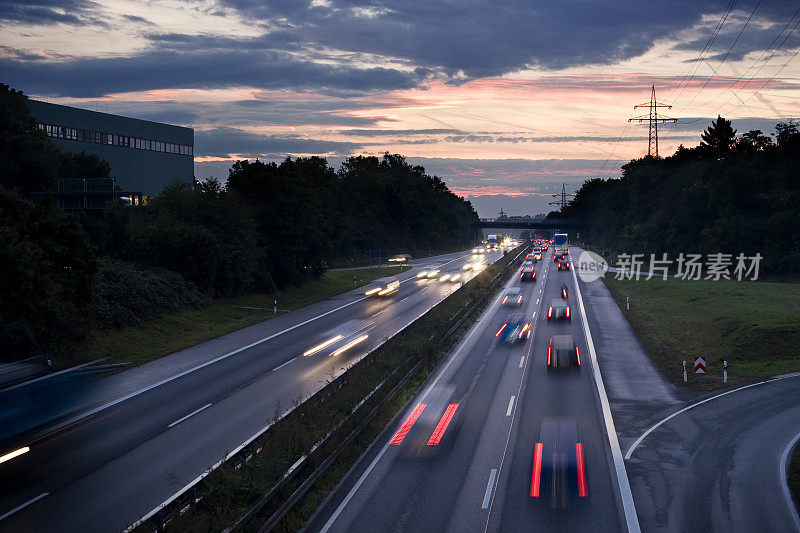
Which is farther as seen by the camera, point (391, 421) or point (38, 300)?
point (38, 300)

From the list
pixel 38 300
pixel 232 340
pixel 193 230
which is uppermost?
pixel 193 230

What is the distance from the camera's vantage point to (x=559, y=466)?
1794 centimetres

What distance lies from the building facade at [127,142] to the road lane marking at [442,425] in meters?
76.0

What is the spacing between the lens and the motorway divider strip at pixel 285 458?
1312 cm

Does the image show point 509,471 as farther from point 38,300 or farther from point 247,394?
point 38,300

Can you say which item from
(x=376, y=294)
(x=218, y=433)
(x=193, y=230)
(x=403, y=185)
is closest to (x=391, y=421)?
(x=218, y=433)

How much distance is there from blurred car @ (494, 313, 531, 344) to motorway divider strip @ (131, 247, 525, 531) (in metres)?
10.9

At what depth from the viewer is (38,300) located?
3002 cm

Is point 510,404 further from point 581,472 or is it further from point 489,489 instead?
point 489,489

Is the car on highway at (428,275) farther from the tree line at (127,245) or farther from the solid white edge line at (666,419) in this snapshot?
the solid white edge line at (666,419)

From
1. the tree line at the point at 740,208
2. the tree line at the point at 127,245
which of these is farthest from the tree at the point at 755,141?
the tree line at the point at 127,245

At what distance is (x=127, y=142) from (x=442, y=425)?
3555 inches

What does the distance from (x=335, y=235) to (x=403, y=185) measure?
87.9m

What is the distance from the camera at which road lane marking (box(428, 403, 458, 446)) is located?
20.1 metres
